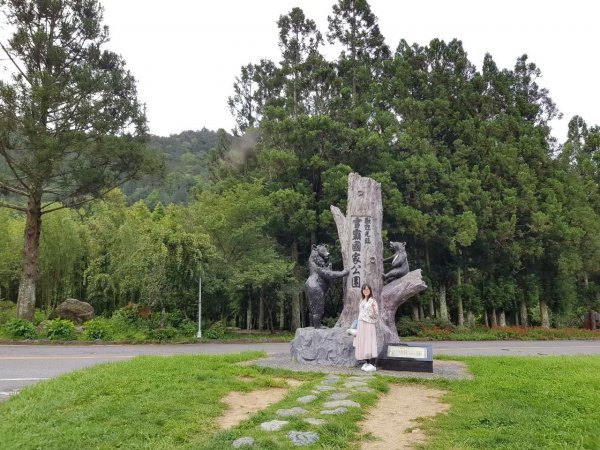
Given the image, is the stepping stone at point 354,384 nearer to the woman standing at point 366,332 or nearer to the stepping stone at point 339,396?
the stepping stone at point 339,396

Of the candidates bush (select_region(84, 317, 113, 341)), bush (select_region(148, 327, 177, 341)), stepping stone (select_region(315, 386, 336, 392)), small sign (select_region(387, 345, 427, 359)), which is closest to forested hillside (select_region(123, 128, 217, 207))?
bush (select_region(84, 317, 113, 341))

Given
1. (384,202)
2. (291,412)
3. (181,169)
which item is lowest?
(291,412)

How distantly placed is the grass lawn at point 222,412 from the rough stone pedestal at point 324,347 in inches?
44.6

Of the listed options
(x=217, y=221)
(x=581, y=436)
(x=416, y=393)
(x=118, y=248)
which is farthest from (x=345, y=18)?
(x=581, y=436)

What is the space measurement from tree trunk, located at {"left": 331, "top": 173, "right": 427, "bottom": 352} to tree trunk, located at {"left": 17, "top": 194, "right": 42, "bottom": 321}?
10466 mm

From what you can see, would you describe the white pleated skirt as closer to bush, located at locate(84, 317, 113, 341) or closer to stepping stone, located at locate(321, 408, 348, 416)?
stepping stone, located at locate(321, 408, 348, 416)

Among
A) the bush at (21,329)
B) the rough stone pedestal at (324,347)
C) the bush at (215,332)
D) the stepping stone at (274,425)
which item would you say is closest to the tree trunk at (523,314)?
the bush at (215,332)

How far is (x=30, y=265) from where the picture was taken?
14.9 meters

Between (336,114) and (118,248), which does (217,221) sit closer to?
(118,248)

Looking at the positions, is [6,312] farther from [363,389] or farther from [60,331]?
[363,389]

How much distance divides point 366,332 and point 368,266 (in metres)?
1.75

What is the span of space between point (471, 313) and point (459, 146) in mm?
6867

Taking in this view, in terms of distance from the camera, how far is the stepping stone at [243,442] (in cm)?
362

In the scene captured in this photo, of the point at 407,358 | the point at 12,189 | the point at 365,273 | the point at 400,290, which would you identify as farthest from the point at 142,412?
the point at 12,189
